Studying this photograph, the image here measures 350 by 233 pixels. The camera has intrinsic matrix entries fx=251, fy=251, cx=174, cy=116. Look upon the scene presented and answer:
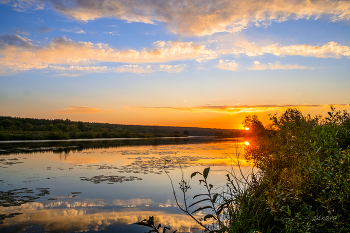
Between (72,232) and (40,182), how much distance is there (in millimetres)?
5781

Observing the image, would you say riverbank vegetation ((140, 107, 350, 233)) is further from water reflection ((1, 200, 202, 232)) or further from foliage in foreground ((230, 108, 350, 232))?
water reflection ((1, 200, 202, 232))

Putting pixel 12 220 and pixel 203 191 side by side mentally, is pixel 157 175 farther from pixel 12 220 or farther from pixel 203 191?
pixel 12 220

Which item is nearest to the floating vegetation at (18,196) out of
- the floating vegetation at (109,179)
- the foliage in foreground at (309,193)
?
the floating vegetation at (109,179)

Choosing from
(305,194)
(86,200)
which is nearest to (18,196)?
(86,200)

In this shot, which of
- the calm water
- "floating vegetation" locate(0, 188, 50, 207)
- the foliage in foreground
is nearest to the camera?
the foliage in foreground

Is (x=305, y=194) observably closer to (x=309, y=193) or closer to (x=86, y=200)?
(x=309, y=193)

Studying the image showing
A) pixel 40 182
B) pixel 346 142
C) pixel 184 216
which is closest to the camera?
pixel 346 142

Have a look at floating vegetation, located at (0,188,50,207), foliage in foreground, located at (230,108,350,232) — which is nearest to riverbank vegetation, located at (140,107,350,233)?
foliage in foreground, located at (230,108,350,232)

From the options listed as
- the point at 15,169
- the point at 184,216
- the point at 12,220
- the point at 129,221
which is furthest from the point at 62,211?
the point at 15,169

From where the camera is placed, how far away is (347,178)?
120 inches

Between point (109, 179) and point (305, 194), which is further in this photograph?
point (109, 179)

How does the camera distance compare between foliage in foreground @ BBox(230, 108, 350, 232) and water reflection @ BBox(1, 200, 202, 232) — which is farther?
water reflection @ BBox(1, 200, 202, 232)

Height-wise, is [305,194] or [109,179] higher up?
[305,194]

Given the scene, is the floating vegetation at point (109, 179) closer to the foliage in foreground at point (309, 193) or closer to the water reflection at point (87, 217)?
the water reflection at point (87, 217)
